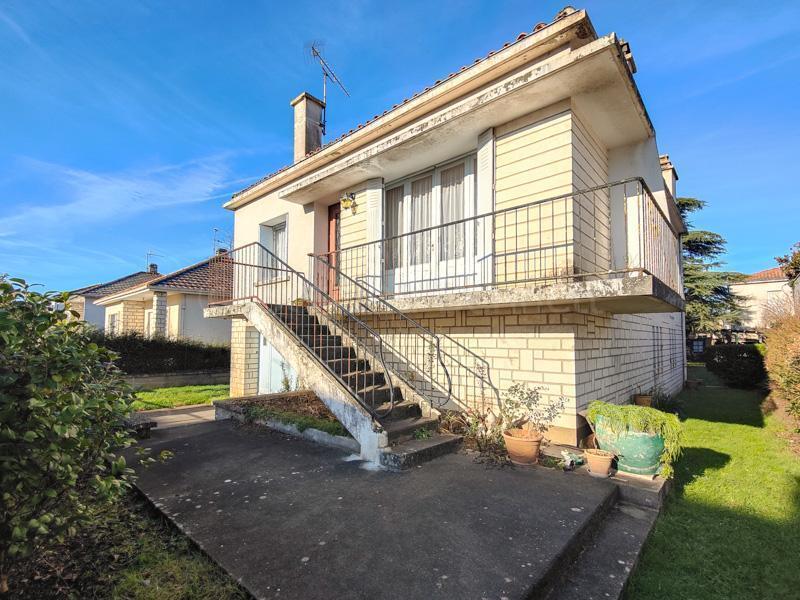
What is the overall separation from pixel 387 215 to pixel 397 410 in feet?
13.7

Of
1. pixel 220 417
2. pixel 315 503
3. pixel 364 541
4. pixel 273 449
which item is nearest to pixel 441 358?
pixel 273 449

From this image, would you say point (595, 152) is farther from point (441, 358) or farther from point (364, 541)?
point (364, 541)

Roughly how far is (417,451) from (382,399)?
1342 mm

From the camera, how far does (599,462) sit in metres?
4.16

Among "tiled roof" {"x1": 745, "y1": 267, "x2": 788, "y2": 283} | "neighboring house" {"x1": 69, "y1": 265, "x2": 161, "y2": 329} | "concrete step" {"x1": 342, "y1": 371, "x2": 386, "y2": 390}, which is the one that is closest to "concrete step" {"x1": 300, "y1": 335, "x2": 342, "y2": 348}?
"concrete step" {"x1": 342, "y1": 371, "x2": 386, "y2": 390}

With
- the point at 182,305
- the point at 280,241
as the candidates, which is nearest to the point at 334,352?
the point at 280,241

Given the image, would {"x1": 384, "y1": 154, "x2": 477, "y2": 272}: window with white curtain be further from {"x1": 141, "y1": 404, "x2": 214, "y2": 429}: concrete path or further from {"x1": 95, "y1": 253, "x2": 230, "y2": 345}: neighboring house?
{"x1": 95, "y1": 253, "x2": 230, "y2": 345}: neighboring house

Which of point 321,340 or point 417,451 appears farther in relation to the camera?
point 321,340

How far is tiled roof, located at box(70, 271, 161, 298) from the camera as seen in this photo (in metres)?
22.7

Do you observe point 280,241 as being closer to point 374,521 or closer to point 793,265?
point 374,521

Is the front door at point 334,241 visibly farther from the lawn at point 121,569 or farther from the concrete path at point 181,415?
the lawn at point 121,569

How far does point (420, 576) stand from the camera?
94.9 inches

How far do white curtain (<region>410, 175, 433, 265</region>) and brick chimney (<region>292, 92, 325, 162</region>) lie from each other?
450 centimetres

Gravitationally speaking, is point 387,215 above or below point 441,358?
above
